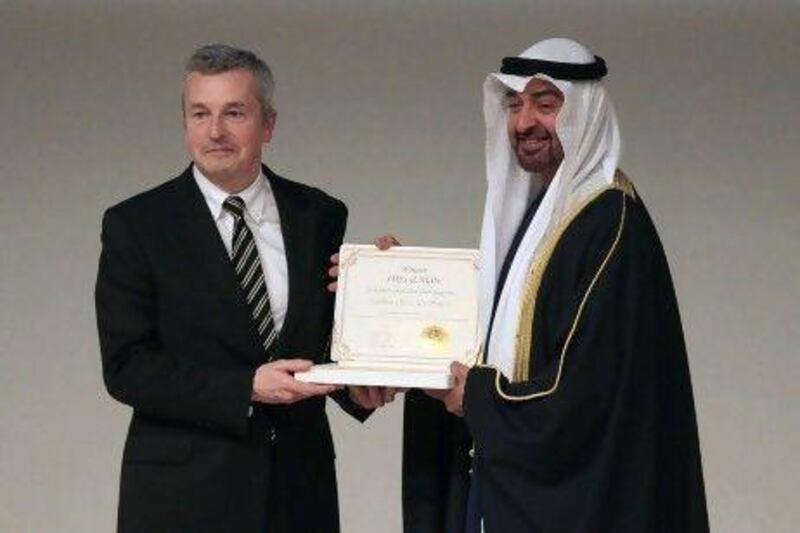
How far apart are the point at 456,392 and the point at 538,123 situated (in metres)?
0.56

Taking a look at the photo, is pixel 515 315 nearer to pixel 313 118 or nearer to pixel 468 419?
pixel 468 419

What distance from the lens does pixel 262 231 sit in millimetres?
4414

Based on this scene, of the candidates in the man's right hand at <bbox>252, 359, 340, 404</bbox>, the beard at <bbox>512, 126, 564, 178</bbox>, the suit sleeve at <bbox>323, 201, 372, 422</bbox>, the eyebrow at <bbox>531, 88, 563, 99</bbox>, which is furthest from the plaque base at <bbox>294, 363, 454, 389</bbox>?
the eyebrow at <bbox>531, 88, 563, 99</bbox>

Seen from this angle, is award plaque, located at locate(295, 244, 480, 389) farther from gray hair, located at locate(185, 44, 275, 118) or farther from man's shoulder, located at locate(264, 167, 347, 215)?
gray hair, located at locate(185, 44, 275, 118)

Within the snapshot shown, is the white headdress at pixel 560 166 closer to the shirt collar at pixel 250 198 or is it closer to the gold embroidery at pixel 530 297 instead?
the gold embroidery at pixel 530 297

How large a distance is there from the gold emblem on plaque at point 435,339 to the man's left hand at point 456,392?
0.07m

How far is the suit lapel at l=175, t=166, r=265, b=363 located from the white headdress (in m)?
0.48

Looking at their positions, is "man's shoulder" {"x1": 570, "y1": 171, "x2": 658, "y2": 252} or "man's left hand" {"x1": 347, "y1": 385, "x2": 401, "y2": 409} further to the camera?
"man's left hand" {"x1": 347, "y1": 385, "x2": 401, "y2": 409}

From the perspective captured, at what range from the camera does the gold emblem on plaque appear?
4.34 m

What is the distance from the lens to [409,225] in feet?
21.2

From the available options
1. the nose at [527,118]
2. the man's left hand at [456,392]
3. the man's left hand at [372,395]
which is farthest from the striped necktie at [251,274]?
the nose at [527,118]

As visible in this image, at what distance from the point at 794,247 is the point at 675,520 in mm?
2431

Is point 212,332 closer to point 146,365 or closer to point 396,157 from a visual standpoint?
point 146,365

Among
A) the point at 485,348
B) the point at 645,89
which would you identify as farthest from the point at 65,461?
the point at 485,348
